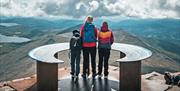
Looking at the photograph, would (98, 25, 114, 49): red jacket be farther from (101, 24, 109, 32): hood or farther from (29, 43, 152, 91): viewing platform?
(29, 43, 152, 91): viewing platform

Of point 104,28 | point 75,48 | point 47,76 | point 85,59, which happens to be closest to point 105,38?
point 104,28

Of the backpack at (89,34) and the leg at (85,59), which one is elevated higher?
the backpack at (89,34)

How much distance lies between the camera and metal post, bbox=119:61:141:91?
12070 mm

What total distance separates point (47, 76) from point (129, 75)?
313 cm

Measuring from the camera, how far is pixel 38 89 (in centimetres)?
1215

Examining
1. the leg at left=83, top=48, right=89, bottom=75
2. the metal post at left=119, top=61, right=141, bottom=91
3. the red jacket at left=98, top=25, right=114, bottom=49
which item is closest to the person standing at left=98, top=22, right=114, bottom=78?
the red jacket at left=98, top=25, right=114, bottom=49

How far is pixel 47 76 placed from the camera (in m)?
11.8

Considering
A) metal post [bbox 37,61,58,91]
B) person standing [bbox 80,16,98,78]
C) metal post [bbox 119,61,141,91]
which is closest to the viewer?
metal post [bbox 37,61,58,91]

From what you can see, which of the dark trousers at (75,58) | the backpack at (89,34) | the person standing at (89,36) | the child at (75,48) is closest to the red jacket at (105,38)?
the person standing at (89,36)

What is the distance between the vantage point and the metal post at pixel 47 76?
11719 millimetres

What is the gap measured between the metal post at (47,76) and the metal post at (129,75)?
2530 millimetres

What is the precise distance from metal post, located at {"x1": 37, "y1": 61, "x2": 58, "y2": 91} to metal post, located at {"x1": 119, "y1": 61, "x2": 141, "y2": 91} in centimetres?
253

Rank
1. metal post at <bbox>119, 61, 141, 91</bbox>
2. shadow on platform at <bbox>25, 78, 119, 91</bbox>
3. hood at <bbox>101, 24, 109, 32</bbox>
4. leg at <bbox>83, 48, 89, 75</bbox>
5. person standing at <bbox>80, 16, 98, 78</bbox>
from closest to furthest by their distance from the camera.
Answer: metal post at <bbox>119, 61, 141, 91</bbox> < shadow on platform at <bbox>25, 78, 119, 91</bbox> < person standing at <bbox>80, 16, 98, 78</bbox> < hood at <bbox>101, 24, 109, 32</bbox> < leg at <bbox>83, 48, 89, 75</bbox>

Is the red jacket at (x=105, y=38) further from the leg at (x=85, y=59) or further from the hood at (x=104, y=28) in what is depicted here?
the leg at (x=85, y=59)
